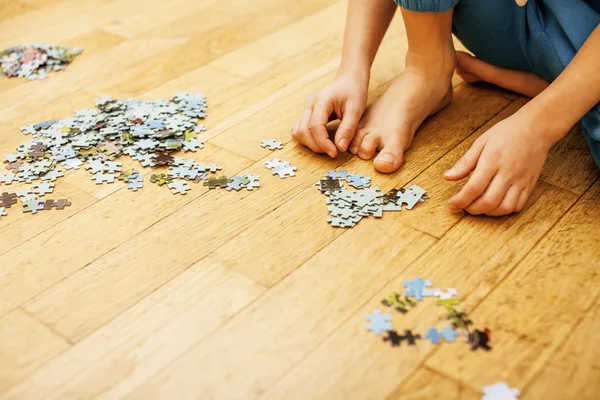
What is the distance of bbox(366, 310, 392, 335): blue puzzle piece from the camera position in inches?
46.4

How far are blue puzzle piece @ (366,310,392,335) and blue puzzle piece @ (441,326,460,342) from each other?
0.09m

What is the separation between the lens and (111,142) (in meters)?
1.73

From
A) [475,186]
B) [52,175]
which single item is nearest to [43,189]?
[52,175]

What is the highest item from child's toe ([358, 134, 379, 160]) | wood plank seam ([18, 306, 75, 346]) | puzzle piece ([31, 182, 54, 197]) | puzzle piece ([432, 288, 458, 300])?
child's toe ([358, 134, 379, 160])

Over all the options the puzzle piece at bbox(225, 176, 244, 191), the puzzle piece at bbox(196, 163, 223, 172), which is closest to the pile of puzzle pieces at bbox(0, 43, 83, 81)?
the puzzle piece at bbox(196, 163, 223, 172)

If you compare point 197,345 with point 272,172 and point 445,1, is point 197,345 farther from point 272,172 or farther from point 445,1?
point 445,1

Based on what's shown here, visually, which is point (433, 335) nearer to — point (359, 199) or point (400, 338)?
point (400, 338)

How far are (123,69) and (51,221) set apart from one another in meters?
0.83

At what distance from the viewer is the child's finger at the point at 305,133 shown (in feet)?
5.42

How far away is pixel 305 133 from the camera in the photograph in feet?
5.44

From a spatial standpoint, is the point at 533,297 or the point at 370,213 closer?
the point at 533,297

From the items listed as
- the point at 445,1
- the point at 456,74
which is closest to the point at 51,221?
the point at 445,1

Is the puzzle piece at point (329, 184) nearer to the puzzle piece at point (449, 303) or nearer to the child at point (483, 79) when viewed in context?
the child at point (483, 79)

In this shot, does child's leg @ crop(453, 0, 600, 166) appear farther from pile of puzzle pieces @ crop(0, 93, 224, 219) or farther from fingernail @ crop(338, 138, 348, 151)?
pile of puzzle pieces @ crop(0, 93, 224, 219)
